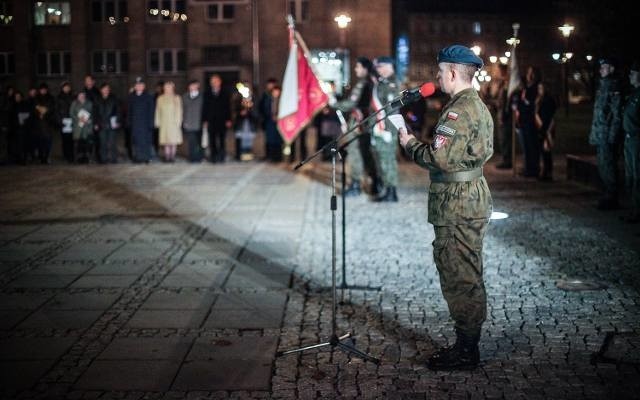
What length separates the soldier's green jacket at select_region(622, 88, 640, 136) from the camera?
35.6 ft

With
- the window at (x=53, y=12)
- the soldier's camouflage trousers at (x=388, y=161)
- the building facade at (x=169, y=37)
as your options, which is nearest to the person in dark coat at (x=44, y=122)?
the soldier's camouflage trousers at (x=388, y=161)

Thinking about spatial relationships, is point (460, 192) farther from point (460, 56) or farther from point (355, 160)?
point (355, 160)

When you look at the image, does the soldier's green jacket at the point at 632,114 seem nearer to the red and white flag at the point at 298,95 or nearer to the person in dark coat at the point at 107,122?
the red and white flag at the point at 298,95

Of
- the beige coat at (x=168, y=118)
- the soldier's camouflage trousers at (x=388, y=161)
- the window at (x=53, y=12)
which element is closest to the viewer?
the soldier's camouflage trousers at (x=388, y=161)

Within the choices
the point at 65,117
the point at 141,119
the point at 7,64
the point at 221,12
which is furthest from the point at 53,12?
→ the point at 141,119

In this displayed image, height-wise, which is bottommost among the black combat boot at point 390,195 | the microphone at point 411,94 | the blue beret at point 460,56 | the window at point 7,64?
the black combat boot at point 390,195

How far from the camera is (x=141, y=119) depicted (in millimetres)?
20422

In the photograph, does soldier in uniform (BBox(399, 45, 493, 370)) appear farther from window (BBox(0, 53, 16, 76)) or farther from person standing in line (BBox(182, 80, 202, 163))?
window (BBox(0, 53, 16, 76))

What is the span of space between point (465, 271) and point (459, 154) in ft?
2.46

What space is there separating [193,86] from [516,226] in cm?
1125

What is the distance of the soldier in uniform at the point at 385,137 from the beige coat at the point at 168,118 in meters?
8.12

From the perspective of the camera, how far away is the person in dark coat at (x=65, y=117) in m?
20.5

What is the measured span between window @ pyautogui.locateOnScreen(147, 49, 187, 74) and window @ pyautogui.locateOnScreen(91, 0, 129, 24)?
10.2 feet

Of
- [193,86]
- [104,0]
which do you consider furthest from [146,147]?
[104,0]
